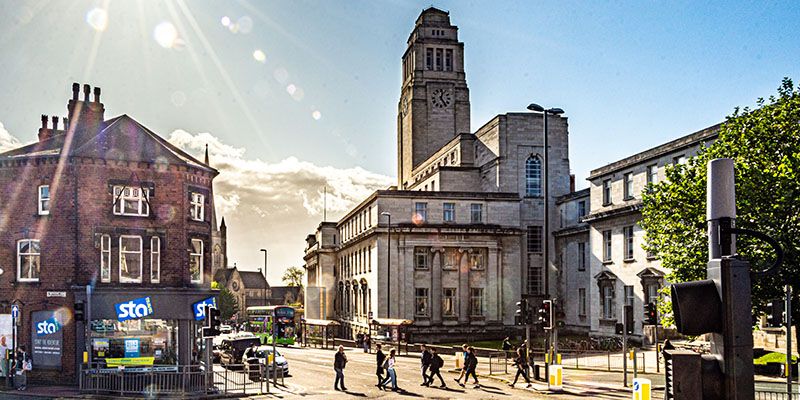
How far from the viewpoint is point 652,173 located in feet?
165

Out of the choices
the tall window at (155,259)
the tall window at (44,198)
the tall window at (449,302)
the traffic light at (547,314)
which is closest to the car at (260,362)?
the tall window at (155,259)

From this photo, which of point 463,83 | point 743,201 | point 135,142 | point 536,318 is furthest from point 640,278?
point 463,83

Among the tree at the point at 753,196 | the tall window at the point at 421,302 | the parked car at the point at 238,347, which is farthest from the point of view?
the tall window at the point at 421,302

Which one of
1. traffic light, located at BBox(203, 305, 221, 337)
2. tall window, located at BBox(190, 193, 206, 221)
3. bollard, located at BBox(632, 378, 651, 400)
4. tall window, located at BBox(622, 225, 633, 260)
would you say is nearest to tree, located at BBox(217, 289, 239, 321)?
tall window, located at BBox(622, 225, 633, 260)

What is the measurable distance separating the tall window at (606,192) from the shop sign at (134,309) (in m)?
34.1

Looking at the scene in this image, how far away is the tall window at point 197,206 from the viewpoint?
122 feet

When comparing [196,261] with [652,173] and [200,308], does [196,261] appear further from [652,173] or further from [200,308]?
[652,173]

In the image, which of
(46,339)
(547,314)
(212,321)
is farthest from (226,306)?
(547,314)

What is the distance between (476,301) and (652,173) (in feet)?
82.8

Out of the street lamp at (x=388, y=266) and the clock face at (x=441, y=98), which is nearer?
the street lamp at (x=388, y=266)

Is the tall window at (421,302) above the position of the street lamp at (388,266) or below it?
below

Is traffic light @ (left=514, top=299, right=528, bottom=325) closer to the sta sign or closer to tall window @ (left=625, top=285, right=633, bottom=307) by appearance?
the sta sign

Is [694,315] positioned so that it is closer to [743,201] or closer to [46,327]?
[743,201]

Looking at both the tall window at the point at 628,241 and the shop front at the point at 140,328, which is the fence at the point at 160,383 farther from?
the tall window at the point at 628,241
